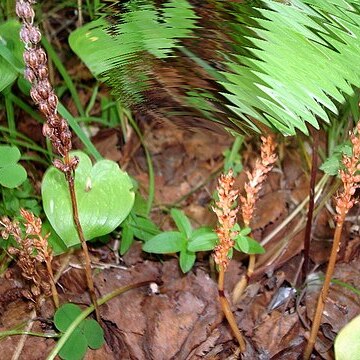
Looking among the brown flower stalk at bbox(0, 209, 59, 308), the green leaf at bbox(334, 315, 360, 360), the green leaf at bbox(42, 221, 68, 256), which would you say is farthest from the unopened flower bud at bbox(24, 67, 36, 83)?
the green leaf at bbox(334, 315, 360, 360)

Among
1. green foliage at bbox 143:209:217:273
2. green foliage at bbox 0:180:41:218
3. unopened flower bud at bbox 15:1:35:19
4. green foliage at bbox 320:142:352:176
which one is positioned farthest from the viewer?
green foliage at bbox 0:180:41:218

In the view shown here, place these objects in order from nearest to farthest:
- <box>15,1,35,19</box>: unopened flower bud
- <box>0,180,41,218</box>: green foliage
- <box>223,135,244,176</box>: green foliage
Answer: <box>15,1,35,19</box>: unopened flower bud < <box>0,180,41,218</box>: green foliage < <box>223,135,244,176</box>: green foliage

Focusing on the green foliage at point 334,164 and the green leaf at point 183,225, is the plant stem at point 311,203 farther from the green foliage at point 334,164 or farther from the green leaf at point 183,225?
the green leaf at point 183,225

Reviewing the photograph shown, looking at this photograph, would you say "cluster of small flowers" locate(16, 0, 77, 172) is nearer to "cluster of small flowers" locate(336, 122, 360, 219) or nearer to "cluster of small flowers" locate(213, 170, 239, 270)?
"cluster of small flowers" locate(213, 170, 239, 270)

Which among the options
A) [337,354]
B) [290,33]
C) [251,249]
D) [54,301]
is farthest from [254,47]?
[54,301]

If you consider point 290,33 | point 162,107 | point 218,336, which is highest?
point 290,33

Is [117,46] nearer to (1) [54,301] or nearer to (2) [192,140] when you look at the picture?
(1) [54,301]

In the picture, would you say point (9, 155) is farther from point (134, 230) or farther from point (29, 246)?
point (134, 230)
